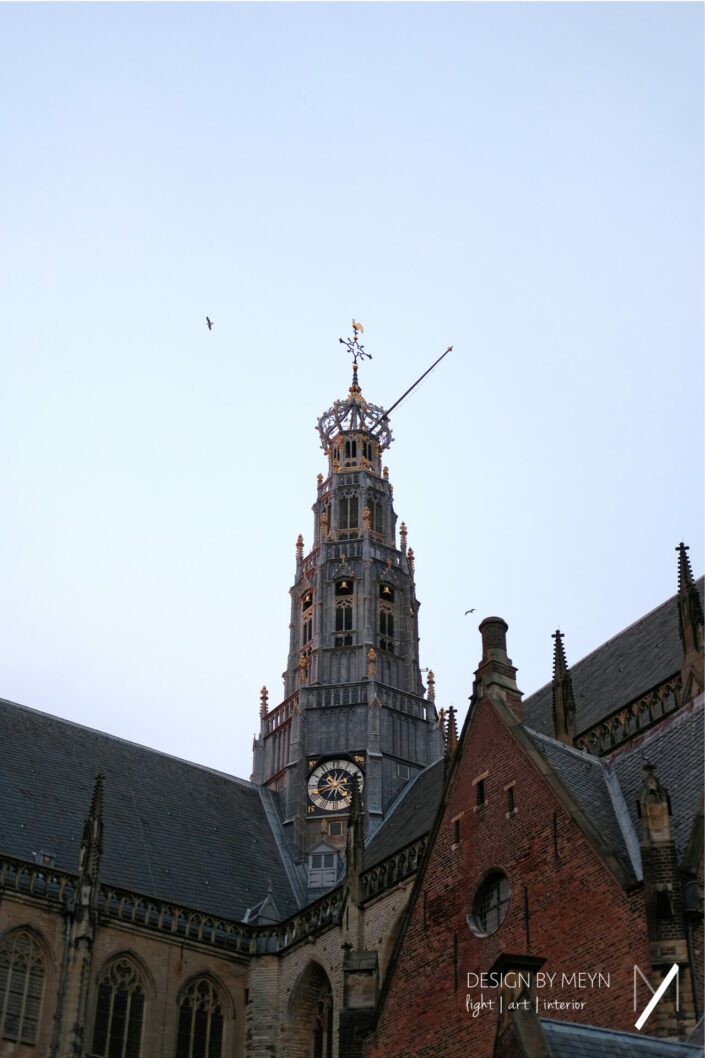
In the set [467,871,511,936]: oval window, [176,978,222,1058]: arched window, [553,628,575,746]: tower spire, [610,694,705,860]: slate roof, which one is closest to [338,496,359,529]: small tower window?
[553,628,575,746]: tower spire

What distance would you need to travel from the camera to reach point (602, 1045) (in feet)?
44.1

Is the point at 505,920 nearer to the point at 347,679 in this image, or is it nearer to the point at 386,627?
the point at 347,679

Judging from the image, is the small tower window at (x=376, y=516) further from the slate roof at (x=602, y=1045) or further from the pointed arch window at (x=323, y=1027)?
the slate roof at (x=602, y=1045)

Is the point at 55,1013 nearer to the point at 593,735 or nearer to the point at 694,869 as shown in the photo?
the point at 593,735

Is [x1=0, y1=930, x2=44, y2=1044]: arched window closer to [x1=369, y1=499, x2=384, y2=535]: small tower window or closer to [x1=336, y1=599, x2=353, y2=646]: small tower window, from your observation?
[x1=336, y1=599, x2=353, y2=646]: small tower window

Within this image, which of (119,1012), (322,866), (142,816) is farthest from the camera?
(322,866)

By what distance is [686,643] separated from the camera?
28141 mm

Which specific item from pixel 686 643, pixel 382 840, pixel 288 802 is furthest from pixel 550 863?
pixel 288 802

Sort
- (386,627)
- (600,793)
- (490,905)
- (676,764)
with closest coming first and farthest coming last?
(676,764)
(490,905)
(600,793)
(386,627)

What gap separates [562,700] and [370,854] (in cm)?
980

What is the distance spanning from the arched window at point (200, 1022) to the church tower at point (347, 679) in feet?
21.5

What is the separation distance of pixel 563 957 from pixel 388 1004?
3.87 metres

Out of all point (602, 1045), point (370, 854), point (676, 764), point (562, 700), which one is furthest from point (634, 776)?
point (370, 854)

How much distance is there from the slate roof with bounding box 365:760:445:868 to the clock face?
1.54 meters
